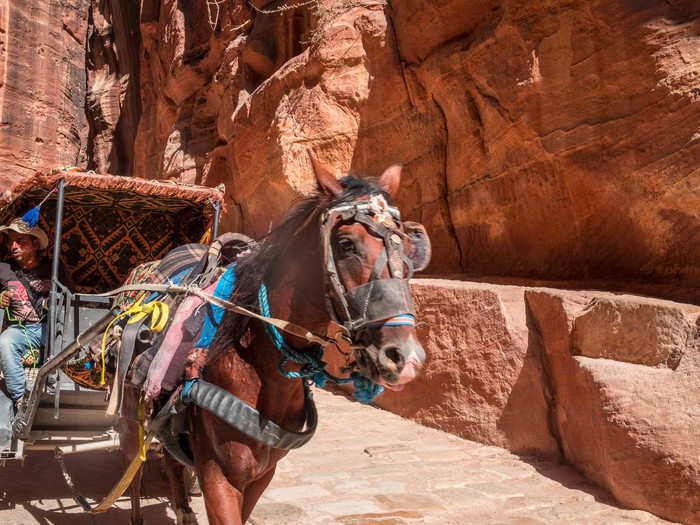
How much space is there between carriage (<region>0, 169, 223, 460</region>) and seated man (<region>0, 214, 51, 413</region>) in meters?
0.09

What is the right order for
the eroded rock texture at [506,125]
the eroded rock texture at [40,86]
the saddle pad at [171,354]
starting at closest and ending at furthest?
the saddle pad at [171,354], the eroded rock texture at [506,125], the eroded rock texture at [40,86]

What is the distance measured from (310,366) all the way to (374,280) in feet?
1.68

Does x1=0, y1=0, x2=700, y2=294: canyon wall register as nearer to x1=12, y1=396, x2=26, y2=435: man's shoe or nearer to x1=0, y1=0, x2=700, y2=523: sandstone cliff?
x1=0, y1=0, x2=700, y2=523: sandstone cliff

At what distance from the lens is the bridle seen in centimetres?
171

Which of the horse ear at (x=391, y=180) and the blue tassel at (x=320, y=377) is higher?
the horse ear at (x=391, y=180)

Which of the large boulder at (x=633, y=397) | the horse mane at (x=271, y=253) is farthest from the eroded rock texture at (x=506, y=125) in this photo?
the horse mane at (x=271, y=253)

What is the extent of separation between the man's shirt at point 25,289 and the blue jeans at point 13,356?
0.11 metres

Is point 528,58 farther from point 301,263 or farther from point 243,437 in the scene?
point 243,437

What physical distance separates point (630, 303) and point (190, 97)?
1500 cm

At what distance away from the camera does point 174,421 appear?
228cm

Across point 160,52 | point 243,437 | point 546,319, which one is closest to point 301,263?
point 243,437

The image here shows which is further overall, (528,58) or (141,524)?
(528,58)

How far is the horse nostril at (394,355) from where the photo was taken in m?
1.67

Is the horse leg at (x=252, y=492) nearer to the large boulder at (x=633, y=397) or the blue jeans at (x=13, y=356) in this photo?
the blue jeans at (x=13, y=356)
